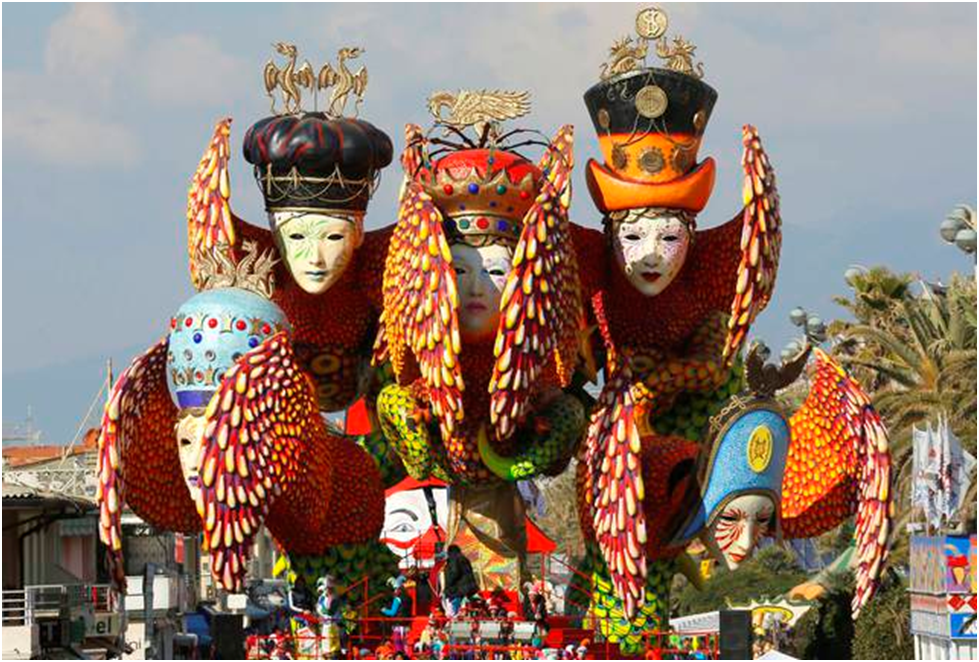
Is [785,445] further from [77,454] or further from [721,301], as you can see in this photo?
[77,454]

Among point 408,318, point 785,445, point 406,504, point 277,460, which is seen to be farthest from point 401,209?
point 406,504

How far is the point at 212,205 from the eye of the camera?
86.5ft

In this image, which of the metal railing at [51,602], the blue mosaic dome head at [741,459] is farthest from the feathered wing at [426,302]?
the metal railing at [51,602]

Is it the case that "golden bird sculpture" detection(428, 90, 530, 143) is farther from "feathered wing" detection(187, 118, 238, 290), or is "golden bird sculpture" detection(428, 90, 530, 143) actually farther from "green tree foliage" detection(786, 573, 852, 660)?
"green tree foliage" detection(786, 573, 852, 660)

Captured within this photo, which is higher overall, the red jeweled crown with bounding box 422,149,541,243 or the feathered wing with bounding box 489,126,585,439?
the red jeweled crown with bounding box 422,149,541,243

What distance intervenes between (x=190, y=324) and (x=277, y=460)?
1778 millimetres

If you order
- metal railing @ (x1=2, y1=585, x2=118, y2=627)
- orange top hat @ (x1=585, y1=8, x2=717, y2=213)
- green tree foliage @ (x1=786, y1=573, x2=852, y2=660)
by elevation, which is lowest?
green tree foliage @ (x1=786, y1=573, x2=852, y2=660)

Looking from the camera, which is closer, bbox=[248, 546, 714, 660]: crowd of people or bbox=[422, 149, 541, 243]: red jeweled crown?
bbox=[248, 546, 714, 660]: crowd of people

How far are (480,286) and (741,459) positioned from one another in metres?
3.44

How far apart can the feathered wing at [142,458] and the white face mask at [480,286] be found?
352 centimetres

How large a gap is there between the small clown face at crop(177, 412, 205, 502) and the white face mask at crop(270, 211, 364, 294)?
2.31 meters

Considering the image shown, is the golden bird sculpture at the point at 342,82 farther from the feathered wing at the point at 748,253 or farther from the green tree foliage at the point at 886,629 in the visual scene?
the green tree foliage at the point at 886,629

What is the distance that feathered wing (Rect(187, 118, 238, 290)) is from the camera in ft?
86.2

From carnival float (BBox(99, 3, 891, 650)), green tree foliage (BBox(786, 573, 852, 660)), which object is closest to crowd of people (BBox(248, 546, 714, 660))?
carnival float (BBox(99, 3, 891, 650))
